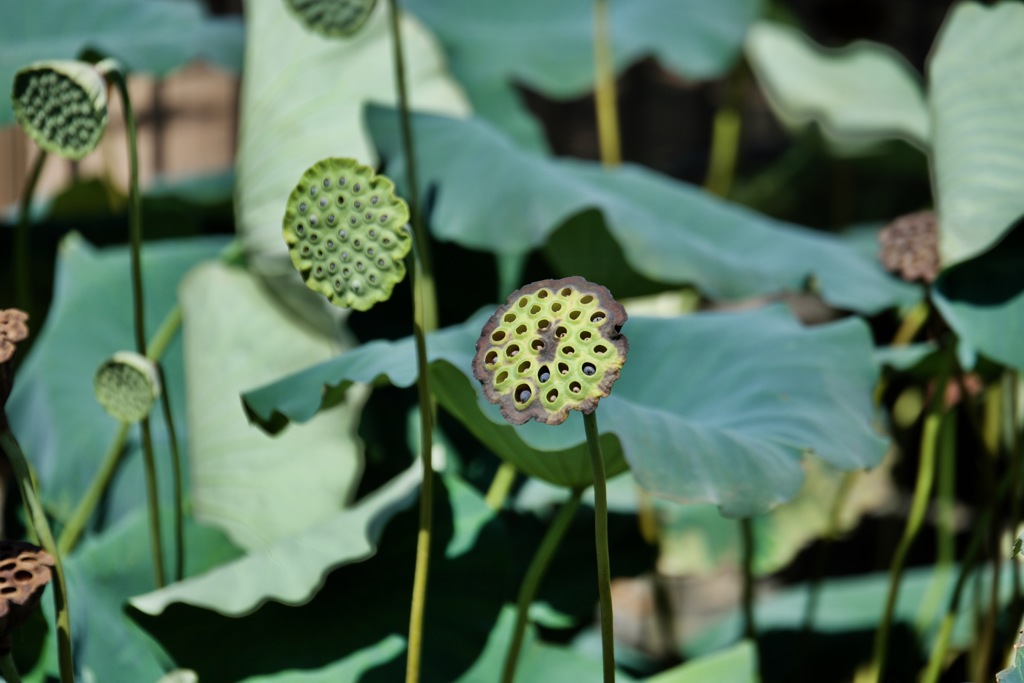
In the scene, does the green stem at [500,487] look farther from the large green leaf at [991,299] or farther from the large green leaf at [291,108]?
the large green leaf at [991,299]

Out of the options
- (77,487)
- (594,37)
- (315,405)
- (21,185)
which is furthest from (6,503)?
(21,185)

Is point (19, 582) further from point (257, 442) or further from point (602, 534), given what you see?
point (257, 442)

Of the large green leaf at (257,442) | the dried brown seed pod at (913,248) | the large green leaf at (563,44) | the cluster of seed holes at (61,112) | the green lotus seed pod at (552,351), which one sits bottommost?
the large green leaf at (257,442)

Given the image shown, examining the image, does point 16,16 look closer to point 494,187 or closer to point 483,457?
point 494,187

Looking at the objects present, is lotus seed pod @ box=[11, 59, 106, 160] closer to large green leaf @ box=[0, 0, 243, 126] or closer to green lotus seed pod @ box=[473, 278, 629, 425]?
green lotus seed pod @ box=[473, 278, 629, 425]

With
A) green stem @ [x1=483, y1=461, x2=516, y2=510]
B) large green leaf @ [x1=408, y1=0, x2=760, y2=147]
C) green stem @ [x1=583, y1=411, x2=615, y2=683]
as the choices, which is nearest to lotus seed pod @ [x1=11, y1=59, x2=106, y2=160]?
green stem @ [x1=583, y1=411, x2=615, y2=683]

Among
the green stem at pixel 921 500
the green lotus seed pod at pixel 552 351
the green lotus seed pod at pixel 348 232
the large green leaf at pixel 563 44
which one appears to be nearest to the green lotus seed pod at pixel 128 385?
the green lotus seed pod at pixel 348 232

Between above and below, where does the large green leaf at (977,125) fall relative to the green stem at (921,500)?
above
